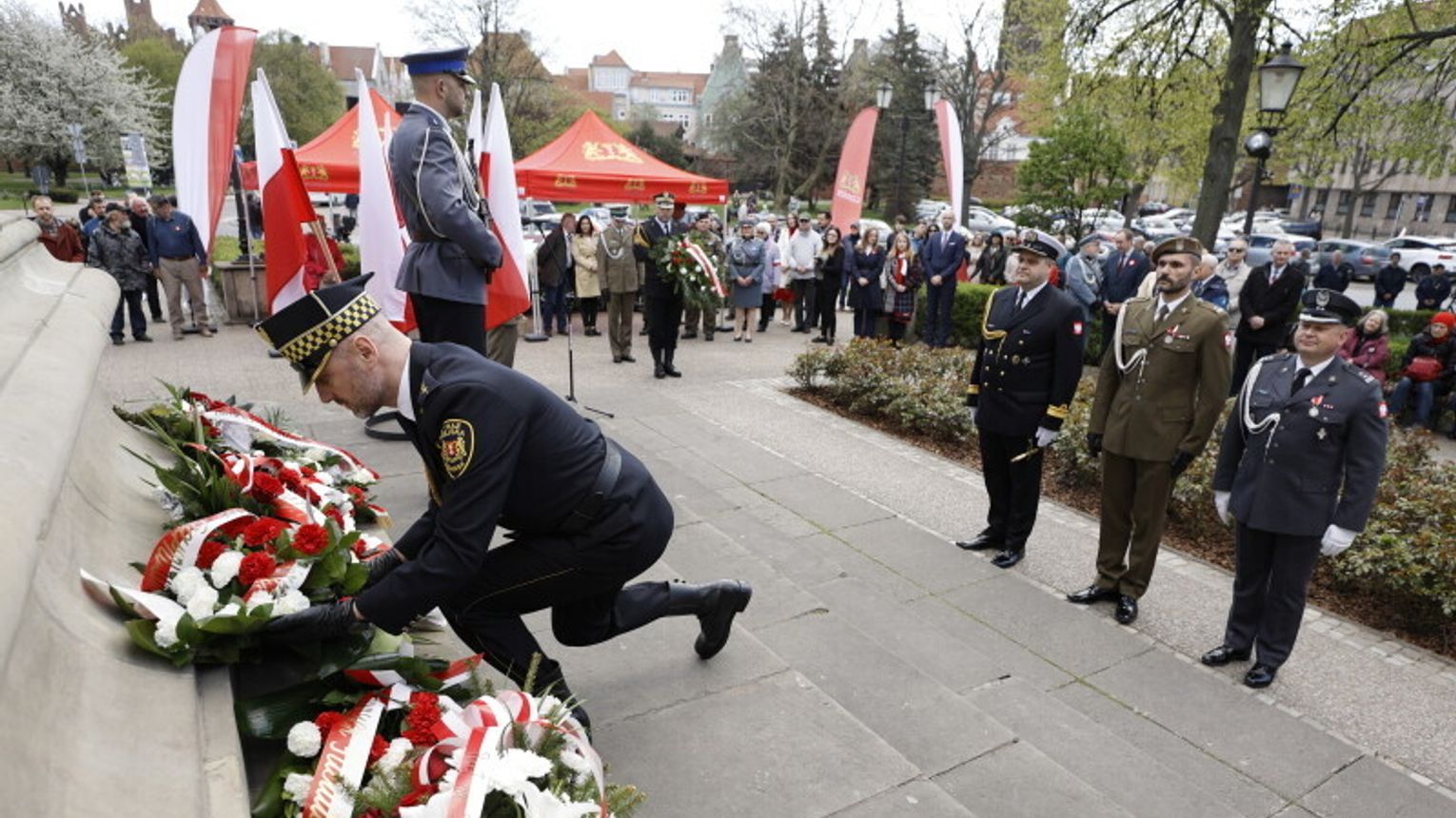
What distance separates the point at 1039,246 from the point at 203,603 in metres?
4.52

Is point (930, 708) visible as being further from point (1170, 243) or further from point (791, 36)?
point (791, 36)

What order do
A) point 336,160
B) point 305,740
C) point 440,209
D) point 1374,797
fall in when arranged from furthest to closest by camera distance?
point 336,160
point 440,209
point 1374,797
point 305,740

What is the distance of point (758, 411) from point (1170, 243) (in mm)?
4876

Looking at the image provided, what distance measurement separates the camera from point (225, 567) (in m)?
2.39

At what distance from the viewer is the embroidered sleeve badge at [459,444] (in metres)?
2.38

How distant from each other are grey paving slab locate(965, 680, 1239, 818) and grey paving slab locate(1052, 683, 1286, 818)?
7 centimetres

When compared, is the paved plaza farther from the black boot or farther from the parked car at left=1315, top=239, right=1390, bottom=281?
the parked car at left=1315, top=239, right=1390, bottom=281

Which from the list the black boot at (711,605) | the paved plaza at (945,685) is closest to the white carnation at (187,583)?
the paved plaza at (945,685)

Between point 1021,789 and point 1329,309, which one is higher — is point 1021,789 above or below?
below

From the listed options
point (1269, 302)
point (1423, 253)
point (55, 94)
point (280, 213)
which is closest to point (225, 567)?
point (280, 213)

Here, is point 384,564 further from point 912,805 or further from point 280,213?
point 280,213

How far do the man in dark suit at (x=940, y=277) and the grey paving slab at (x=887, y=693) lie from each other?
935 centimetres

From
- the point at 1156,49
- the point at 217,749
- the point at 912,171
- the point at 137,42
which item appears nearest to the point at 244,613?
the point at 217,749

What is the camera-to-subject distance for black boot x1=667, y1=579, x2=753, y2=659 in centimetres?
324
